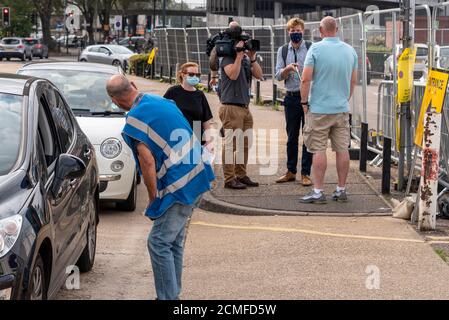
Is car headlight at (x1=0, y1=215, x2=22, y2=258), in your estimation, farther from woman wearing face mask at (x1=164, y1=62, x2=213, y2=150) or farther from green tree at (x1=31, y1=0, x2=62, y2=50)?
green tree at (x1=31, y1=0, x2=62, y2=50)

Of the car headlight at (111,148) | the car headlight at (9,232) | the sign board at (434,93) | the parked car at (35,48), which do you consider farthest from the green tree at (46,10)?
the car headlight at (9,232)

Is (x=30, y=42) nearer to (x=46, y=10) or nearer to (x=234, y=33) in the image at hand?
(x=46, y=10)

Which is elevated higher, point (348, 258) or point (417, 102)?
point (417, 102)

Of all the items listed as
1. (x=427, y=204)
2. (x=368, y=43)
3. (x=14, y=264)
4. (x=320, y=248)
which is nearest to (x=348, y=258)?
(x=320, y=248)

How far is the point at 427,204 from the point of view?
9.01 meters

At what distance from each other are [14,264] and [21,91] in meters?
2.01

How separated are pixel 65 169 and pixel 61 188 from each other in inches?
5.0

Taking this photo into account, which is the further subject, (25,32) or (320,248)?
(25,32)

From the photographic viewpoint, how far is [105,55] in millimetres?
49062

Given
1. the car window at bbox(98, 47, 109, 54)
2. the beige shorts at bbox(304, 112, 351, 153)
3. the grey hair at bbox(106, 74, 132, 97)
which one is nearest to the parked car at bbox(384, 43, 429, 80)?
the beige shorts at bbox(304, 112, 351, 153)

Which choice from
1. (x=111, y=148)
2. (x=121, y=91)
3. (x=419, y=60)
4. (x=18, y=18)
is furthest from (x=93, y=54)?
(x=121, y=91)

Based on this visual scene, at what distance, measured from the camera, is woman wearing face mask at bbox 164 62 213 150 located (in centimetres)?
980

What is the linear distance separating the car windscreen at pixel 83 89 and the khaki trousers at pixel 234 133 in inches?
47.5

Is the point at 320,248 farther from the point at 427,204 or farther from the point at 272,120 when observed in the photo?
the point at 272,120
